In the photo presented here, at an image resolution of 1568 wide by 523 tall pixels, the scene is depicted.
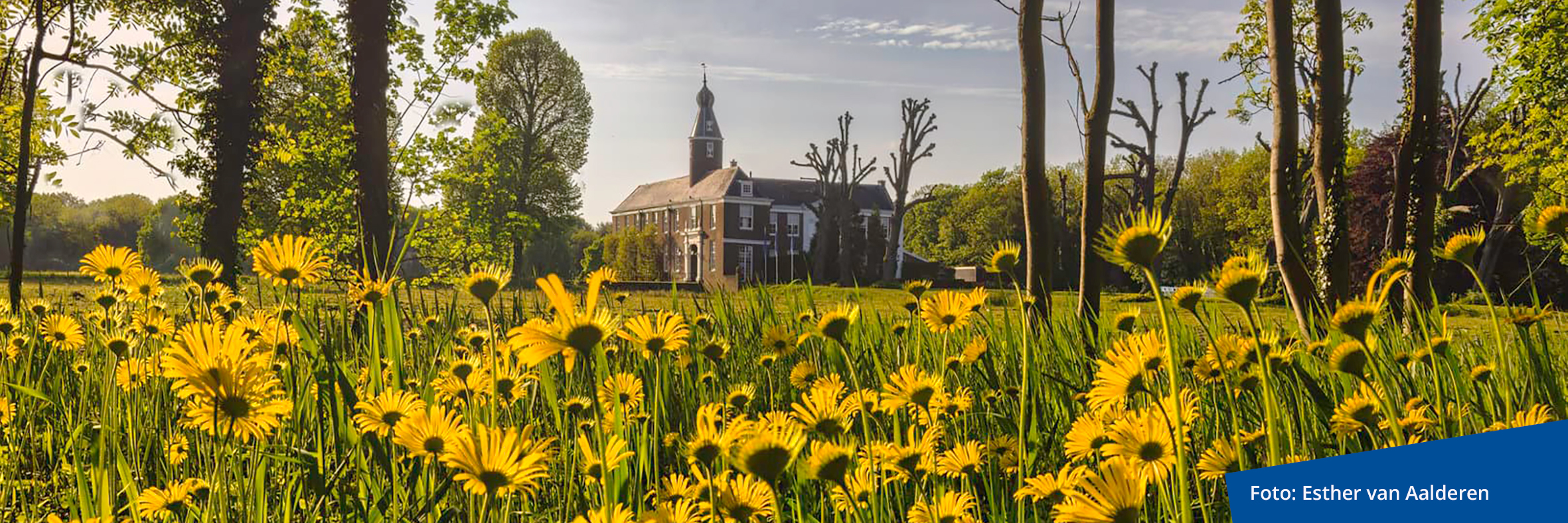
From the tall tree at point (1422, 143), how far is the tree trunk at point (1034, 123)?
1636 mm

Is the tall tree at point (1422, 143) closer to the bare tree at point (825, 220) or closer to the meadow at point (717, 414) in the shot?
the meadow at point (717, 414)

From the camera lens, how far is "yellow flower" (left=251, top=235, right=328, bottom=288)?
1533 millimetres

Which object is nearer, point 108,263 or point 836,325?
point 836,325

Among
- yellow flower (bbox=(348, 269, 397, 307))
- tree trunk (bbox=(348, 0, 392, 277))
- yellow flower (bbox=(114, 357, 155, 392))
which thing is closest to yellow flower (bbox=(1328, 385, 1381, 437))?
yellow flower (bbox=(348, 269, 397, 307))

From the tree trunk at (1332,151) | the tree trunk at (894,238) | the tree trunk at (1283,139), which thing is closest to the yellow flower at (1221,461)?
the tree trunk at (1283,139)

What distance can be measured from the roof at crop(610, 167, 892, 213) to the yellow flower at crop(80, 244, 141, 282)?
5801 centimetres

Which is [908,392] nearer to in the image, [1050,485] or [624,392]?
[1050,485]

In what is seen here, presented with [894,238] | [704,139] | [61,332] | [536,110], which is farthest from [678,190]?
[61,332]

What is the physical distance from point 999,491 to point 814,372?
0.56 metres

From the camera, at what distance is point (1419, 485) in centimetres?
96

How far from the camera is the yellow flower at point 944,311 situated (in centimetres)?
174

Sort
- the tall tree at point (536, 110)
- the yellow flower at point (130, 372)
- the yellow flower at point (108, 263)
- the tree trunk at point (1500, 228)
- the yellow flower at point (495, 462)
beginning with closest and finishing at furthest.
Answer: the yellow flower at point (495, 462), the yellow flower at point (130, 372), the yellow flower at point (108, 263), the tree trunk at point (1500, 228), the tall tree at point (536, 110)

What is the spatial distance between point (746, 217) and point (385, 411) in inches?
2386

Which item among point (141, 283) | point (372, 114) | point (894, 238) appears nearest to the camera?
point (141, 283)
